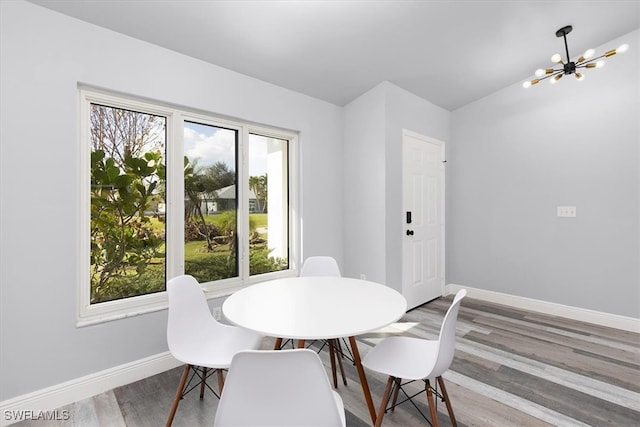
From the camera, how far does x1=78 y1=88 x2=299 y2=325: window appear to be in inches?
81.4

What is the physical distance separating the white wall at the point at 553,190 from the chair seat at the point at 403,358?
8.68 feet

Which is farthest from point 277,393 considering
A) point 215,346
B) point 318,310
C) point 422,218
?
point 422,218

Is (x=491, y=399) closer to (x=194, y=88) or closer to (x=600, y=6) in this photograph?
(x=194, y=88)

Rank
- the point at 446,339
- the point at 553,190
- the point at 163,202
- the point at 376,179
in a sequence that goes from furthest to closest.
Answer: the point at 553,190 → the point at 376,179 → the point at 163,202 → the point at 446,339

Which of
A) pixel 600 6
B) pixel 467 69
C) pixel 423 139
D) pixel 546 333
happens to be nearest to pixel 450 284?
pixel 546 333

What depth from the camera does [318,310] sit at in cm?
148

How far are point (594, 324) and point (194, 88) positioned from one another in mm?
4520

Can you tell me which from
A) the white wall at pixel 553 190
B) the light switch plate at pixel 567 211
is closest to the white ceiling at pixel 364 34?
the white wall at pixel 553 190

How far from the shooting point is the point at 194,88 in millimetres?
2387

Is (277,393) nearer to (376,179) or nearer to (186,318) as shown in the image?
(186,318)

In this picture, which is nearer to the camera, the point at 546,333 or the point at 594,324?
the point at 546,333

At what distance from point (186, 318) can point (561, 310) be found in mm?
3873

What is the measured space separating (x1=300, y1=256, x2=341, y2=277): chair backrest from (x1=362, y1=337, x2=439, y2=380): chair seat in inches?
32.8

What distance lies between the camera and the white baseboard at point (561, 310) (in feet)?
9.59
